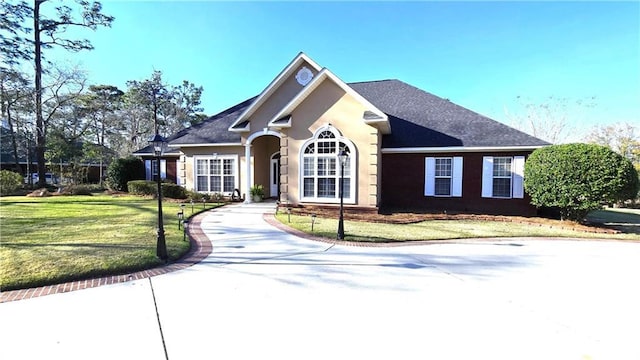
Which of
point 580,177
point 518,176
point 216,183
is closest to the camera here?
point 580,177

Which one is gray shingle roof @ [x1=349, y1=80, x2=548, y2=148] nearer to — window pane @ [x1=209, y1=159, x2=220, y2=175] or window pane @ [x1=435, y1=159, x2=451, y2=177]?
window pane @ [x1=435, y1=159, x2=451, y2=177]

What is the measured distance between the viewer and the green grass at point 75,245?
511 centimetres

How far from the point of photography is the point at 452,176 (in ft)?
46.6

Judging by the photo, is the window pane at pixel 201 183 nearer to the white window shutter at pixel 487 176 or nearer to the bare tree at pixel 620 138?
the white window shutter at pixel 487 176

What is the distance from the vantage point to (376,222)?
37.0 feet

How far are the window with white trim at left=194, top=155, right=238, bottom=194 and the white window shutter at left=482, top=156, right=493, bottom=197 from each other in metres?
13.0

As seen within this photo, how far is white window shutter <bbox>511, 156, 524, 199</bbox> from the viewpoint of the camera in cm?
1323

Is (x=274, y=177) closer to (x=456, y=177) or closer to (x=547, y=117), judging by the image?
(x=456, y=177)

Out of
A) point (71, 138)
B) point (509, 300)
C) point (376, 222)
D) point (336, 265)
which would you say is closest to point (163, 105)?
point (71, 138)

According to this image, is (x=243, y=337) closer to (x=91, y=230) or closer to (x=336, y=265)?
(x=336, y=265)

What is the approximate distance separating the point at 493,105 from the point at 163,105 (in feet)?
136

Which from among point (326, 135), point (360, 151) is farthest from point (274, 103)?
point (360, 151)

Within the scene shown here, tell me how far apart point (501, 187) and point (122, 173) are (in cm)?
2365

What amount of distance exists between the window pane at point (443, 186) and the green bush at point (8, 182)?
26321 millimetres
